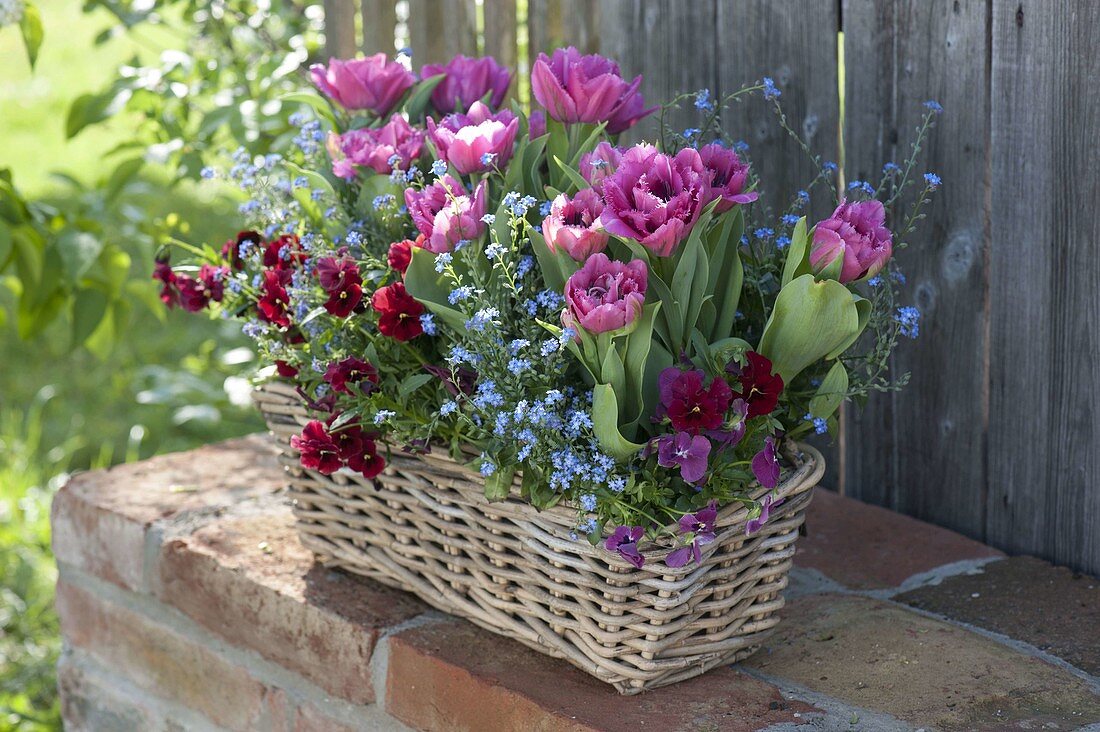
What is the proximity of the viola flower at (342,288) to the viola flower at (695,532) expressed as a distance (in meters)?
0.47

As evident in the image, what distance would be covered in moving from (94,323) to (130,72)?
0.51 meters

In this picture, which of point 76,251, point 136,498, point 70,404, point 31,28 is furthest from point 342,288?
point 70,404

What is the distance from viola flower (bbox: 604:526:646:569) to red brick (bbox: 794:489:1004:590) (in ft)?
1.88

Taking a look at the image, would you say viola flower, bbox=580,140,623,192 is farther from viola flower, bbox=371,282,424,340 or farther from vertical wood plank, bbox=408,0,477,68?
vertical wood plank, bbox=408,0,477,68

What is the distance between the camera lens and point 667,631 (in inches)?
50.3

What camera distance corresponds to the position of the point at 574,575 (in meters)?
1.29

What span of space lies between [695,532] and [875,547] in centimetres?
65

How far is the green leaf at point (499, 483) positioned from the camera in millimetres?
1294

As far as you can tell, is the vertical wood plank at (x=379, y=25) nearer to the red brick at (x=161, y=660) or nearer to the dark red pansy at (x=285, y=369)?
the dark red pansy at (x=285, y=369)

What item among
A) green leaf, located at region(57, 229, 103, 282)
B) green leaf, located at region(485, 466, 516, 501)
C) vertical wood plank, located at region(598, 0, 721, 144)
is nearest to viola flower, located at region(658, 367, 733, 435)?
green leaf, located at region(485, 466, 516, 501)

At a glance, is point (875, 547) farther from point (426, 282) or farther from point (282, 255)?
point (282, 255)

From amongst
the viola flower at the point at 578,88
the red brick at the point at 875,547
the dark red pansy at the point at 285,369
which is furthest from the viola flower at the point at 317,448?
the red brick at the point at 875,547

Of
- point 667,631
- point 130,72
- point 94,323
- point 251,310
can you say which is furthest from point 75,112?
point 667,631

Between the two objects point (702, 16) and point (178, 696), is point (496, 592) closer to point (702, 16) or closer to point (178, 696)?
point (178, 696)
